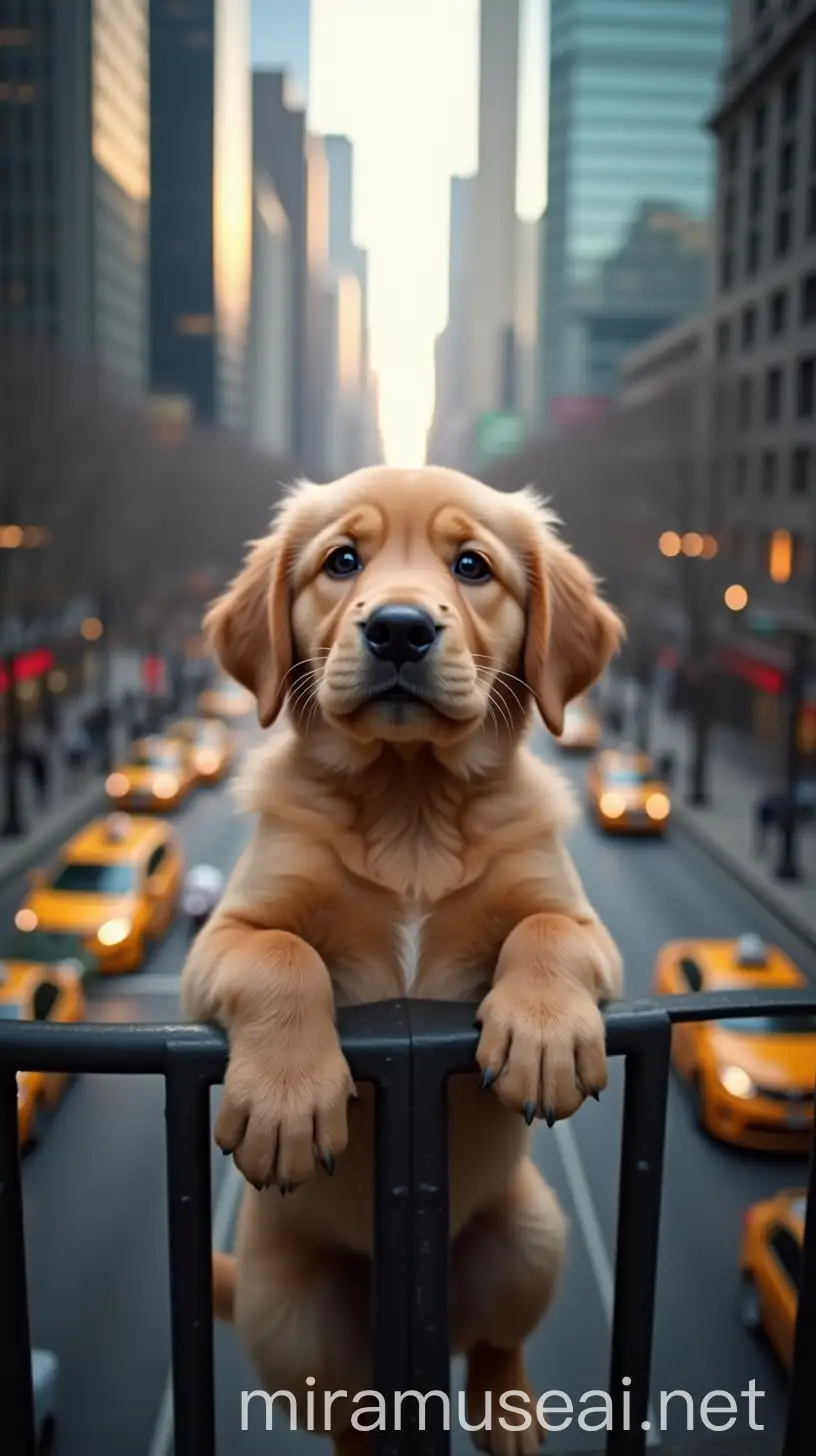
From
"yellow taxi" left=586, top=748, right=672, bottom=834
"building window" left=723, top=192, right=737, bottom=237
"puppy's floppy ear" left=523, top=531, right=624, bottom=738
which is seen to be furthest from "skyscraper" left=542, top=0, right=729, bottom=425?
"puppy's floppy ear" left=523, top=531, right=624, bottom=738

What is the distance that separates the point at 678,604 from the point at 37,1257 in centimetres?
892

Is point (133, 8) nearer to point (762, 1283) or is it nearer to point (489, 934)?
point (489, 934)

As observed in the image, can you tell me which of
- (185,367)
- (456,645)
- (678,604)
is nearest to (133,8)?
(456,645)

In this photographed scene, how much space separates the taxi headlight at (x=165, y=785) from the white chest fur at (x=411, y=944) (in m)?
12.0

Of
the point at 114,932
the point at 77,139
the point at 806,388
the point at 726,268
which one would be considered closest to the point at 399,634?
the point at 77,139

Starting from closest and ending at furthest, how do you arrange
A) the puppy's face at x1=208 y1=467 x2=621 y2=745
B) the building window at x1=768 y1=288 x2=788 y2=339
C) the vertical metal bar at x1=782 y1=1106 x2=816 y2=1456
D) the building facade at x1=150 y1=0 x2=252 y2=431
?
the vertical metal bar at x1=782 y1=1106 x2=816 y2=1456
the puppy's face at x1=208 y1=467 x2=621 y2=745
the building facade at x1=150 y1=0 x2=252 y2=431
the building window at x1=768 y1=288 x2=788 y2=339

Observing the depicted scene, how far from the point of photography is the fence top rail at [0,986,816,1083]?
54.1 inches

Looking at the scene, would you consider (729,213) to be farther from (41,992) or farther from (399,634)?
(399,634)

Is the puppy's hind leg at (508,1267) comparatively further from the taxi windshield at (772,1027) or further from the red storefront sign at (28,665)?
the red storefront sign at (28,665)

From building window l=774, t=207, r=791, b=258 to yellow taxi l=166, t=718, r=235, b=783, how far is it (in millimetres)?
7578

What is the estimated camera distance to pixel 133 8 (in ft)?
17.5

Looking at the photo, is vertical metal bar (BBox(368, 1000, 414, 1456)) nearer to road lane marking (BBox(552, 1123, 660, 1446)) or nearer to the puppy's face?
the puppy's face

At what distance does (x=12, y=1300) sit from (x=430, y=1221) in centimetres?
52

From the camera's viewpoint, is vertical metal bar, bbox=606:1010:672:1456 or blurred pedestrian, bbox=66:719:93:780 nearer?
vertical metal bar, bbox=606:1010:672:1456
